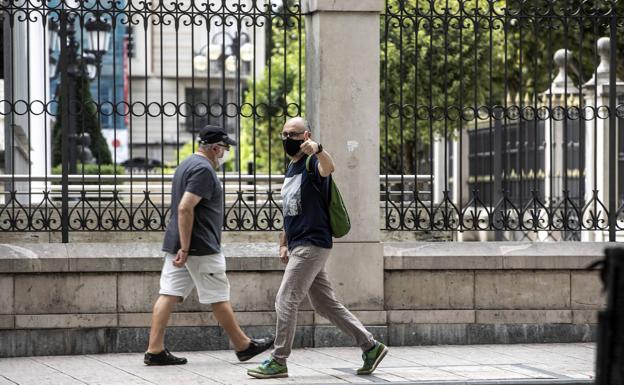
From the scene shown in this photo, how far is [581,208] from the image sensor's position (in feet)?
39.2

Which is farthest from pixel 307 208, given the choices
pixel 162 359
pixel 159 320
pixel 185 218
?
pixel 162 359

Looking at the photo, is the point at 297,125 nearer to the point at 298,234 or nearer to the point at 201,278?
the point at 298,234

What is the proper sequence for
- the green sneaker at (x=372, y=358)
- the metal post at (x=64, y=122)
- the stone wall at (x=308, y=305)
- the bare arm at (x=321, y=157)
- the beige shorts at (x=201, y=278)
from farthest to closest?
the metal post at (x=64, y=122)
the stone wall at (x=308, y=305)
the beige shorts at (x=201, y=278)
the green sneaker at (x=372, y=358)
the bare arm at (x=321, y=157)

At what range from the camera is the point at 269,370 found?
9.40 m

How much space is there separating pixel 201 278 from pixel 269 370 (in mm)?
990

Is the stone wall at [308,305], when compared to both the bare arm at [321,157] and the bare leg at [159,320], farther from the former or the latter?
the bare arm at [321,157]

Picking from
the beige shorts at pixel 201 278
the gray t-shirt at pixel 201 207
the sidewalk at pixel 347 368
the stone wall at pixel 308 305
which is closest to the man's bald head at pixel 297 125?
the gray t-shirt at pixel 201 207

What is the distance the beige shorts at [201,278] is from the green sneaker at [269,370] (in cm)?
76

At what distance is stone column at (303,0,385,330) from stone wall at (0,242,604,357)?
0.11ft

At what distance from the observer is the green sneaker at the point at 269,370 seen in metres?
9.40

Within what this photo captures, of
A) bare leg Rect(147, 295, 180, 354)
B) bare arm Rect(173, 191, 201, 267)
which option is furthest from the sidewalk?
bare arm Rect(173, 191, 201, 267)

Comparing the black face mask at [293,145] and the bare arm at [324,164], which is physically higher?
the black face mask at [293,145]

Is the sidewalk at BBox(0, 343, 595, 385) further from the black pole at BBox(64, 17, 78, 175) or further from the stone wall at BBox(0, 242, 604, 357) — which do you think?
the black pole at BBox(64, 17, 78, 175)

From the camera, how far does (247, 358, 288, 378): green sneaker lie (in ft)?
30.8
